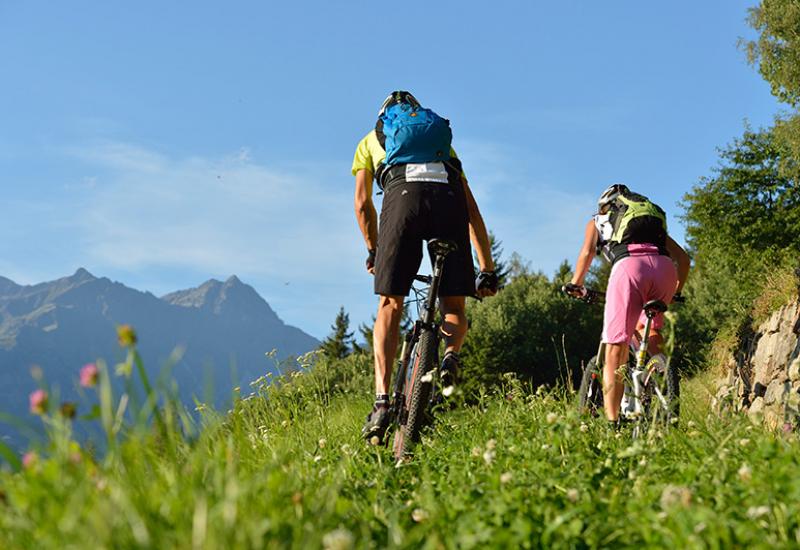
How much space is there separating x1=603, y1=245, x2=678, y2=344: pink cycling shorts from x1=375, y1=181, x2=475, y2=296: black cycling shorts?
3.89ft

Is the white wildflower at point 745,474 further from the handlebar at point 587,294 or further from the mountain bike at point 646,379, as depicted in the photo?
the handlebar at point 587,294

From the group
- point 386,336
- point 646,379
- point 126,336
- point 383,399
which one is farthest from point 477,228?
point 126,336

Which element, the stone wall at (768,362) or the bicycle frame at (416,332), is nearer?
the bicycle frame at (416,332)

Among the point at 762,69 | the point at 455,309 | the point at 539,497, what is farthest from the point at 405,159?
the point at 762,69

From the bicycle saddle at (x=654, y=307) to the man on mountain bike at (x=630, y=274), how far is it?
3.2 inches

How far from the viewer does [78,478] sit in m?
2.09

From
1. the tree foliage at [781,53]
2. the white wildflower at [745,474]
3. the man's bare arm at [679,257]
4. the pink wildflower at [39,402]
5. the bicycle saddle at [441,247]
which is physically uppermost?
the tree foliage at [781,53]

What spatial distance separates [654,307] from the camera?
5332mm

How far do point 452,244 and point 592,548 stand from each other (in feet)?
8.28

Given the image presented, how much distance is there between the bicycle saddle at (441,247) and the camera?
474 centimetres

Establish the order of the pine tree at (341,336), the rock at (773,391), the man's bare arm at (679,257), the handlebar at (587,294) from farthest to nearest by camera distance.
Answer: the pine tree at (341,336) → the rock at (773,391) → the handlebar at (587,294) → the man's bare arm at (679,257)

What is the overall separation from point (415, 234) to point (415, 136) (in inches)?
25.8

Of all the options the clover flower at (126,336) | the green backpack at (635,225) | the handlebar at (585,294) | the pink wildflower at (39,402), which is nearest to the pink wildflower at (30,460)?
the pink wildflower at (39,402)

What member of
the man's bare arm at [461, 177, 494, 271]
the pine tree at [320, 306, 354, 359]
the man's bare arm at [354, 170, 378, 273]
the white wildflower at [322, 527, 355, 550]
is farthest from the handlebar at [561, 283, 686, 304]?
the pine tree at [320, 306, 354, 359]
